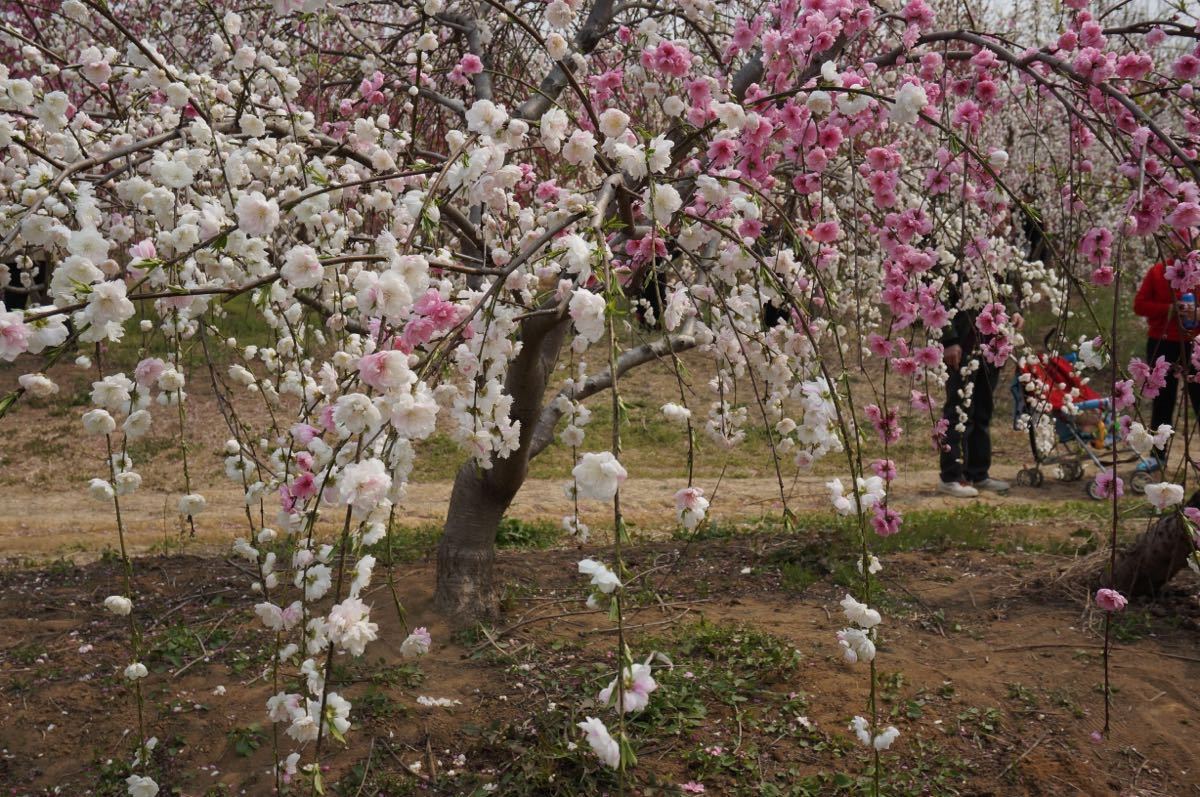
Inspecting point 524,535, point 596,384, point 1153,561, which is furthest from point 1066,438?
point 596,384

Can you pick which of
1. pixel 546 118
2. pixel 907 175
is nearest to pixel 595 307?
pixel 546 118

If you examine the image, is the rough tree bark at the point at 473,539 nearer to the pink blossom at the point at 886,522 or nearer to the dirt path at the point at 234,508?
the pink blossom at the point at 886,522

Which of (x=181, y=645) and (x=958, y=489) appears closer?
(x=181, y=645)

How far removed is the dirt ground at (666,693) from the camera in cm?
298

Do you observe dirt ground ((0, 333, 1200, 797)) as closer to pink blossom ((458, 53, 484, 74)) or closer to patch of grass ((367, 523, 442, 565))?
patch of grass ((367, 523, 442, 565))

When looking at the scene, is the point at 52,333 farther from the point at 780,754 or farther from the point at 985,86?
the point at 985,86

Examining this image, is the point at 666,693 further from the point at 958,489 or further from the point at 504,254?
the point at 958,489

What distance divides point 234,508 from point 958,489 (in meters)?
5.02

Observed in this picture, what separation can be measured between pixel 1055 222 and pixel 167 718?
41.6 ft

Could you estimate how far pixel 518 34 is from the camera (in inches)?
235

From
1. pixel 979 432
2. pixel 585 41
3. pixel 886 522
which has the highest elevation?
pixel 585 41

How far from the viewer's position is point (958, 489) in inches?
289

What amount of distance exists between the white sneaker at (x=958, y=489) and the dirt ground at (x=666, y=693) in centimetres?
278

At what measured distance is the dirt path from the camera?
582 cm
